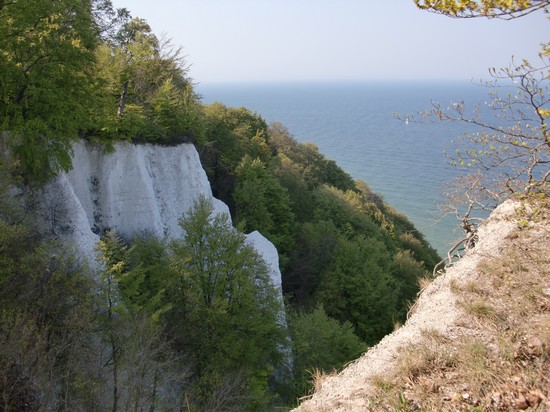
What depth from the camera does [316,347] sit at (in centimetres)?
1888

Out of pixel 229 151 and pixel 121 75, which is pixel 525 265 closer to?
pixel 121 75

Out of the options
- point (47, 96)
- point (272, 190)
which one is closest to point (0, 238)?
point (47, 96)

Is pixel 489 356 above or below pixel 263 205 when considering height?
above

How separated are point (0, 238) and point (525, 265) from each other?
11062 mm

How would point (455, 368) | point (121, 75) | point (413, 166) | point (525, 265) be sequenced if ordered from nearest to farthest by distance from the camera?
point (455, 368) < point (525, 265) < point (121, 75) < point (413, 166)

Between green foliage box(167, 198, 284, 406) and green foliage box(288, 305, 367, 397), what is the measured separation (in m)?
1.55

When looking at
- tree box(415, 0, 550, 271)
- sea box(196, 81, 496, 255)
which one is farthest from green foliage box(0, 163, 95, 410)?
sea box(196, 81, 496, 255)

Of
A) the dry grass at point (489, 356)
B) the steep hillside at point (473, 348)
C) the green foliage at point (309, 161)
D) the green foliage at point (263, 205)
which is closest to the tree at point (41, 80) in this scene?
the steep hillside at point (473, 348)

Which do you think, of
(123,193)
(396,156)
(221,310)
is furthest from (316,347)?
(396,156)

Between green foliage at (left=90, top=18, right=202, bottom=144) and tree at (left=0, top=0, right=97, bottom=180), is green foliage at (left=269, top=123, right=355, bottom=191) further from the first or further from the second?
tree at (left=0, top=0, right=97, bottom=180)

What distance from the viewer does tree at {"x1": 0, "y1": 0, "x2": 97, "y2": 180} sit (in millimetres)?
13102

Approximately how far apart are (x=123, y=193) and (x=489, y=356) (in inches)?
669

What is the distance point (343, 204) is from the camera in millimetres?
39000

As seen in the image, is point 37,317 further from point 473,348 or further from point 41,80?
point 473,348
